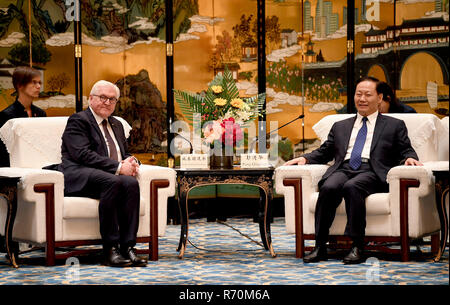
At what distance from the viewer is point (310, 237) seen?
4.45 meters

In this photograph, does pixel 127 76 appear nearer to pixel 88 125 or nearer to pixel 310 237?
pixel 88 125

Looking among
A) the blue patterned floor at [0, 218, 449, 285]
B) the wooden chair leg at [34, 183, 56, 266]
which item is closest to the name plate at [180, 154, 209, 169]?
the blue patterned floor at [0, 218, 449, 285]

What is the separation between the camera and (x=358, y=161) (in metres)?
4.57

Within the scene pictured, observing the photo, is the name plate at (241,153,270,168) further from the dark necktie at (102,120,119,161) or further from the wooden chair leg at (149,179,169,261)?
the dark necktie at (102,120,119,161)

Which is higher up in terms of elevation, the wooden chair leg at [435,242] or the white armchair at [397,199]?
the white armchair at [397,199]

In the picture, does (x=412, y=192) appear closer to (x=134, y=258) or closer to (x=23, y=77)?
(x=134, y=258)

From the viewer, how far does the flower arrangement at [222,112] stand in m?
4.82

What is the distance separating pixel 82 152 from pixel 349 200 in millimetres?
1842

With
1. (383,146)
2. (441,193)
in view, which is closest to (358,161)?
(383,146)

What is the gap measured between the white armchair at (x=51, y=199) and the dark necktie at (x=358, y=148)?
1.29 m

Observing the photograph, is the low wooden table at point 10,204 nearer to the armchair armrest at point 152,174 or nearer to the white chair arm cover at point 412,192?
the armchair armrest at point 152,174

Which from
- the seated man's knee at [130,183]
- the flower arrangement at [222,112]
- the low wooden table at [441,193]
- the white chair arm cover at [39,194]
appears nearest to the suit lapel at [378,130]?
the low wooden table at [441,193]

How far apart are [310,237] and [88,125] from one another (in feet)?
5.71
